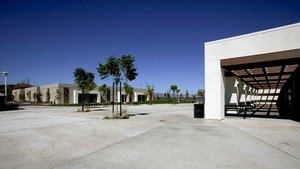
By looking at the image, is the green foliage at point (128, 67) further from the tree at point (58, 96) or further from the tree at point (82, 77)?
the tree at point (58, 96)

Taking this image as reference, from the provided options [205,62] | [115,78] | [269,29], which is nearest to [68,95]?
[115,78]

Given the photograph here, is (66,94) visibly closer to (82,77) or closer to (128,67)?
(82,77)

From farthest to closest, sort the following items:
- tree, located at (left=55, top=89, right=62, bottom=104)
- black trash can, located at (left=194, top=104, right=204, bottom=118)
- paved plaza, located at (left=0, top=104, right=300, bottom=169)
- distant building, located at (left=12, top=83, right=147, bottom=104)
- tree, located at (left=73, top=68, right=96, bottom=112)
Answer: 1. distant building, located at (left=12, top=83, right=147, bottom=104)
2. tree, located at (left=55, top=89, right=62, bottom=104)
3. tree, located at (left=73, top=68, right=96, bottom=112)
4. black trash can, located at (left=194, top=104, right=204, bottom=118)
5. paved plaza, located at (left=0, top=104, right=300, bottom=169)

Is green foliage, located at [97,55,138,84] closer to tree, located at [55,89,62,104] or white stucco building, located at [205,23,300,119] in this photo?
white stucco building, located at [205,23,300,119]

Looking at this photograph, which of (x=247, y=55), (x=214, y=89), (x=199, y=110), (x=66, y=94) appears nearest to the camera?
(x=247, y=55)

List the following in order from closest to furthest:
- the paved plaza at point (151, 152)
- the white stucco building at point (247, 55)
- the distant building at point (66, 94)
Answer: the paved plaza at point (151, 152) → the white stucco building at point (247, 55) → the distant building at point (66, 94)

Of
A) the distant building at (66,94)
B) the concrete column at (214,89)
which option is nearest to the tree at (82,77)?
the concrete column at (214,89)

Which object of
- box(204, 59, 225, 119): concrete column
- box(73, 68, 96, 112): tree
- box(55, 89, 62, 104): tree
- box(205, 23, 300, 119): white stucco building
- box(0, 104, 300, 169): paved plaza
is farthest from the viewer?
box(55, 89, 62, 104): tree

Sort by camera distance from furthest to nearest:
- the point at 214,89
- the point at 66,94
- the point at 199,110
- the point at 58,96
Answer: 1. the point at 66,94
2. the point at 58,96
3. the point at 199,110
4. the point at 214,89

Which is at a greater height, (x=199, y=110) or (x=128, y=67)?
(x=128, y=67)

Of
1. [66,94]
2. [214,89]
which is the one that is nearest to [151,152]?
[214,89]

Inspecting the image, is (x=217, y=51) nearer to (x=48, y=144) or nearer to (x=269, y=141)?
(x=269, y=141)

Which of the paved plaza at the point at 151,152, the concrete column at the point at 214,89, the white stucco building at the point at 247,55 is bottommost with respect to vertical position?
the paved plaza at the point at 151,152

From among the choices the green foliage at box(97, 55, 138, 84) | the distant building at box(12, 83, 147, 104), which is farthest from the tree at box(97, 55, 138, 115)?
the distant building at box(12, 83, 147, 104)
